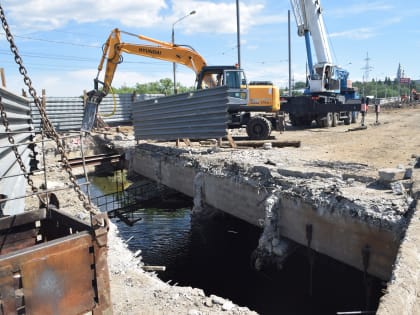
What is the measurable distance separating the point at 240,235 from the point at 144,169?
6049mm

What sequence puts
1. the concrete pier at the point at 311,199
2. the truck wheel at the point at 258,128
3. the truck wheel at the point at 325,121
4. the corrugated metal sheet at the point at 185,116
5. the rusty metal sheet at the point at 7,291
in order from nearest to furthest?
1. the rusty metal sheet at the point at 7,291
2. the concrete pier at the point at 311,199
3. the corrugated metal sheet at the point at 185,116
4. the truck wheel at the point at 258,128
5. the truck wheel at the point at 325,121

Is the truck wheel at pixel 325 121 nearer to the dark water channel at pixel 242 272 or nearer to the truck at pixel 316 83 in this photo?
the truck at pixel 316 83

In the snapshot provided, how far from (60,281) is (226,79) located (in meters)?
11.8

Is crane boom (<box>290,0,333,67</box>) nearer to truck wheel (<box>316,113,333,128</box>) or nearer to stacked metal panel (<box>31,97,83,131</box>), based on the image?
truck wheel (<box>316,113,333,128</box>)

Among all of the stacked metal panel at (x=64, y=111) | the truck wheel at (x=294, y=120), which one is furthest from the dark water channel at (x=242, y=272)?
the stacked metal panel at (x=64, y=111)

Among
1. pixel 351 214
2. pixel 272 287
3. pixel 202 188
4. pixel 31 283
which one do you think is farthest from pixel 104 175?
pixel 31 283

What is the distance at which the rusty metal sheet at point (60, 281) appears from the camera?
9.01 ft

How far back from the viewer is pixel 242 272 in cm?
832

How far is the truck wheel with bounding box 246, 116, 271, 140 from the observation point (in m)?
14.5

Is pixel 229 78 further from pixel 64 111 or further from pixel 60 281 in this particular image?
pixel 64 111

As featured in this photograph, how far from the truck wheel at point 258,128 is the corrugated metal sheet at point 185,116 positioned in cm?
321

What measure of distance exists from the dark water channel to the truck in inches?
383

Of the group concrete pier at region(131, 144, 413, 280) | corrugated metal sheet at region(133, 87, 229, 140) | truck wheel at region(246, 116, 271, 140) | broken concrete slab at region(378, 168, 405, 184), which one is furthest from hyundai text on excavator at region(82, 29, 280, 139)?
broken concrete slab at region(378, 168, 405, 184)

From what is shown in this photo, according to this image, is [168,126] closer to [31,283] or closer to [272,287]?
[272,287]
